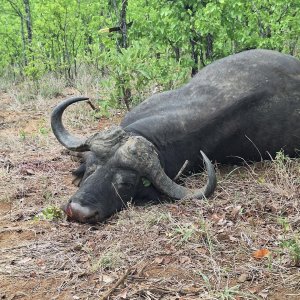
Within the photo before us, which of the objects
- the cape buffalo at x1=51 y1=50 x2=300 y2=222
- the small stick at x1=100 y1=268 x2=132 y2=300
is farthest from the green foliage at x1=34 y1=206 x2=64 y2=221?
the small stick at x1=100 y1=268 x2=132 y2=300

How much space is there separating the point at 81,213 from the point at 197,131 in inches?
64.5

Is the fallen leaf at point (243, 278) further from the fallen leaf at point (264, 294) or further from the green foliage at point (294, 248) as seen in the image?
the green foliage at point (294, 248)

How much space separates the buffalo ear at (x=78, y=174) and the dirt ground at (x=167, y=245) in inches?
4.5

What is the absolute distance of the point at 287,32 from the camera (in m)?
7.20

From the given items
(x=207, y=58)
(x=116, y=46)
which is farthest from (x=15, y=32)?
(x=207, y=58)

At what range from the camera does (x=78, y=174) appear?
511 centimetres

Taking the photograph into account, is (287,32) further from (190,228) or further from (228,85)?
(190,228)

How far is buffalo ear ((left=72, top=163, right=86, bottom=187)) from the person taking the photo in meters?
5.06

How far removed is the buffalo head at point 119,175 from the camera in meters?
4.35

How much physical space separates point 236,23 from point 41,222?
4.48m

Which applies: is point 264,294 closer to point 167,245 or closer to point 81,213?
point 167,245

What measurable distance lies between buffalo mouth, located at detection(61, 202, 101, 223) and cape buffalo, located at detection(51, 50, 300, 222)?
197 mm

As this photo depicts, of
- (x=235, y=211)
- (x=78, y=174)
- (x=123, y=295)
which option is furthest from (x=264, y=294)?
(x=78, y=174)

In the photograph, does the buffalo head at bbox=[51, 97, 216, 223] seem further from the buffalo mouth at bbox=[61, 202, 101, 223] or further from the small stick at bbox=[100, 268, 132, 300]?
the small stick at bbox=[100, 268, 132, 300]
